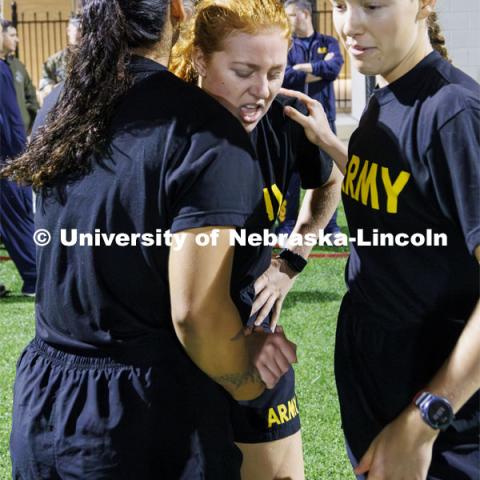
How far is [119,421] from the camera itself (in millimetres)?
1617

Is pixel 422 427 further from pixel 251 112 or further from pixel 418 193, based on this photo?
pixel 251 112

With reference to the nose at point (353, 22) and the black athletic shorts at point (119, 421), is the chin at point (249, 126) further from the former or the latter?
the black athletic shorts at point (119, 421)

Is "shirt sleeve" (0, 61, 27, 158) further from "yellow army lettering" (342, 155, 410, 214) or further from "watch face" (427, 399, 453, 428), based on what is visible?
"watch face" (427, 399, 453, 428)

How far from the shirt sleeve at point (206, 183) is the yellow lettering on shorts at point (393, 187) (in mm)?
314

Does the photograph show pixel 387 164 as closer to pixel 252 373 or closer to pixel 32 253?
pixel 252 373

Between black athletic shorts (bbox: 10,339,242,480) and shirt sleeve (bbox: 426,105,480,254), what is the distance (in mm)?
589

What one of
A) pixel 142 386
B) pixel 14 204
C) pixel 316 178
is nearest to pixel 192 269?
pixel 142 386

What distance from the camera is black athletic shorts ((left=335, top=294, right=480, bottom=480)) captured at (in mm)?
1723

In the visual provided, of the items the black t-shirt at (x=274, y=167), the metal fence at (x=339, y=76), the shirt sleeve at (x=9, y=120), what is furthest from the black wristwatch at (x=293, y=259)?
the metal fence at (x=339, y=76)

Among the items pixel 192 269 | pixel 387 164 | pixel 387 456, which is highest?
pixel 387 164

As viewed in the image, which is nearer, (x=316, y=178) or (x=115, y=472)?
(x=115, y=472)

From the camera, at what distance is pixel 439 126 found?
4.95 ft

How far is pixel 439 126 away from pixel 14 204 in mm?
5082

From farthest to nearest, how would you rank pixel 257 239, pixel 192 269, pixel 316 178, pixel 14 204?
1. pixel 14 204
2. pixel 316 178
3. pixel 257 239
4. pixel 192 269
